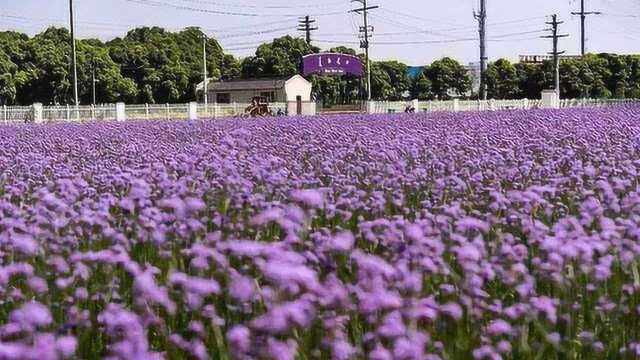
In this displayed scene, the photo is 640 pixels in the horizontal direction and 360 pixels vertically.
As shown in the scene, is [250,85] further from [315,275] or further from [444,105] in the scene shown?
[315,275]

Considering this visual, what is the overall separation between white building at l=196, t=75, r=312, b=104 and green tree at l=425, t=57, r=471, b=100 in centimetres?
1555

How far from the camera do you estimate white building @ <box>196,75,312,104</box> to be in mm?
65562

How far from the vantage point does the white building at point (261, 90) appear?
215 feet

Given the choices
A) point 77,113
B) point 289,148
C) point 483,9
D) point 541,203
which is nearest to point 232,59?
point 483,9

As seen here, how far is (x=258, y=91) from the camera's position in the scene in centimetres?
6706

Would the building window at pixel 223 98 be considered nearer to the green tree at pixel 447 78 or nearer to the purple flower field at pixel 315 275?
the green tree at pixel 447 78

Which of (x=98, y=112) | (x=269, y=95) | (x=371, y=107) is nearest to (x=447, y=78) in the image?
(x=269, y=95)

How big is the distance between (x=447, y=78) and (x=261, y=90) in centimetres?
2030

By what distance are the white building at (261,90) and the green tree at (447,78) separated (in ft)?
51.0

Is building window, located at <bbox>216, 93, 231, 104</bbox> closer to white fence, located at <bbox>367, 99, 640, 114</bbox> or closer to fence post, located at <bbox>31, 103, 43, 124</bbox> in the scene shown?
white fence, located at <bbox>367, 99, 640, 114</bbox>

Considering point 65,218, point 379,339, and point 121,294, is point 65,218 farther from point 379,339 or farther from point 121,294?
point 379,339

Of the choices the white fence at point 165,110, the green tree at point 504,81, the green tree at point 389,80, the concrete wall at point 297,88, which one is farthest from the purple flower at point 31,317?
the green tree at point 504,81

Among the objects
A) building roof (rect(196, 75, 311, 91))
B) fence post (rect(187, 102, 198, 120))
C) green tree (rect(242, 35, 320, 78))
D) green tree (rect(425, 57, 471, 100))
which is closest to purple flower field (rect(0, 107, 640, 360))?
fence post (rect(187, 102, 198, 120))

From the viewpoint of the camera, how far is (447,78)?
264 feet
